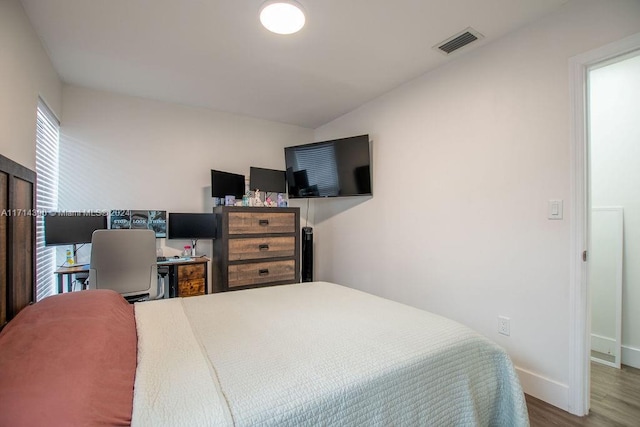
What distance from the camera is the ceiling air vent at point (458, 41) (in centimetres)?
202

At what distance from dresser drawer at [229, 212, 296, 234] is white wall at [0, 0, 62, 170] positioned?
63.3 inches

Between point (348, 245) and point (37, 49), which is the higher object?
point (37, 49)

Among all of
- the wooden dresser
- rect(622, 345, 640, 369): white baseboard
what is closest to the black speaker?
the wooden dresser

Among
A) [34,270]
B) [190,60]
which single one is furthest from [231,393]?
[190,60]

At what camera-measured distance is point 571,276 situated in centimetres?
174

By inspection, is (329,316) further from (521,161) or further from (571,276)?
(521,161)

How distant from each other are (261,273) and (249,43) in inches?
87.3

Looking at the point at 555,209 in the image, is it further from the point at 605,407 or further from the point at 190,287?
the point at 190,287

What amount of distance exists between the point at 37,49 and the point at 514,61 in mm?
3324

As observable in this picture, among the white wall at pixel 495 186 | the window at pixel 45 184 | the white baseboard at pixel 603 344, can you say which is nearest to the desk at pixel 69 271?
the window at pixel 45 184

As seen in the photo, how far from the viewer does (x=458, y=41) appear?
2.11 m

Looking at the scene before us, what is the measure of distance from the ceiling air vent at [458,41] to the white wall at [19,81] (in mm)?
2628

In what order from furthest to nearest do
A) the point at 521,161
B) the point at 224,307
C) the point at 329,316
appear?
1. the point at 521,161
2. the point at 224,307
3. the point at 329,316

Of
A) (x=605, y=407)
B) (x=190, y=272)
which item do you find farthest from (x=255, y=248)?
(x=605, y=407)
